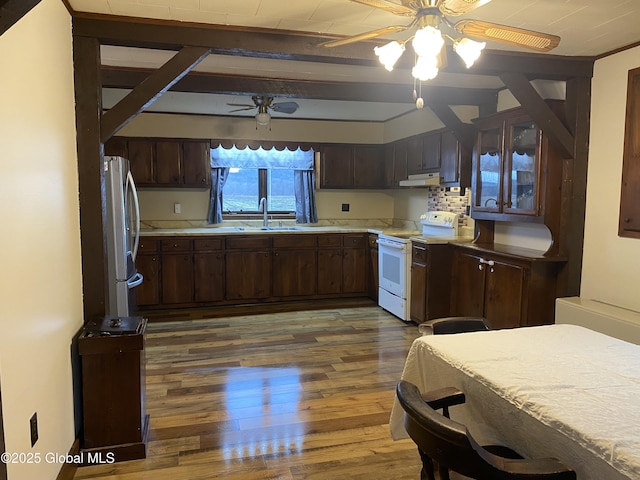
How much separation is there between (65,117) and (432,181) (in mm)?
3592

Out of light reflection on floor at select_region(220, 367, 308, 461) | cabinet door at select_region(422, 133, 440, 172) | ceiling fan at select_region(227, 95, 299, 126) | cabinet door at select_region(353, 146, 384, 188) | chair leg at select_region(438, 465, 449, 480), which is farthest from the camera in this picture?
cabinet door at select_region(353, 146, 384, 188)

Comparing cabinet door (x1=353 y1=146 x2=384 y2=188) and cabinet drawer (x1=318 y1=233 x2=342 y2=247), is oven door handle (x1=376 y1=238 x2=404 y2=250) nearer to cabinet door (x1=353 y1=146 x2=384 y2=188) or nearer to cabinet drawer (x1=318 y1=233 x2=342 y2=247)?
cabinet drawer (x1=318 y1=233 x2=342 y2=247)

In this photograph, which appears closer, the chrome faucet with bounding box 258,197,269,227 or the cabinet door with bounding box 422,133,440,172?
the cabinet door with bounding box 422,133,440,172

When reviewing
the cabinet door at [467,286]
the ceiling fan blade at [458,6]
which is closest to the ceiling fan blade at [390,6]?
the ceiling fan blade at [458,6]

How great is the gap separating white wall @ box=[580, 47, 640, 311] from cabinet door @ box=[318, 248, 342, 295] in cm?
292

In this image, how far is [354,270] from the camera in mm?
5855

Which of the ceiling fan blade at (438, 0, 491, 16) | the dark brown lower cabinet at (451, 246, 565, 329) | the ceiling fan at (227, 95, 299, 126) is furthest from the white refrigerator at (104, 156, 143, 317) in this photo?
the dark brown lower cabinet at (451, 246, 565, 329)

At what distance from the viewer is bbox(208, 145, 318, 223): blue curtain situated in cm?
591

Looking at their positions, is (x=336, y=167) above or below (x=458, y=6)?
below

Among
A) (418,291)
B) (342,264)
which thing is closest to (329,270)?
(342,264)

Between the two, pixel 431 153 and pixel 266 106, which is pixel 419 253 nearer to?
pixel 431 153

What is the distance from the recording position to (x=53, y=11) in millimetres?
2166

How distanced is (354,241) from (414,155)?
1.31 m

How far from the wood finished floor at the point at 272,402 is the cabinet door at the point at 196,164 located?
1.87 meters
